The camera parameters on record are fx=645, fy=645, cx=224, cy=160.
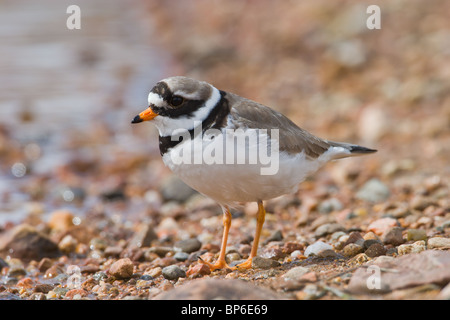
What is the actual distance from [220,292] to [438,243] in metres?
1.99

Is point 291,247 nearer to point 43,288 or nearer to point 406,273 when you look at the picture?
point 406,273

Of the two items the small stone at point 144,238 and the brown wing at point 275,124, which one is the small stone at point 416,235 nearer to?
the brown wing at point 275,124

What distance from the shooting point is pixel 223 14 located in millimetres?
18469

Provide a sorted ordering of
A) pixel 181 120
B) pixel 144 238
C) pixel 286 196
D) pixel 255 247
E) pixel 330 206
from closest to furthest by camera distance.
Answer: pixel 181 120, pixel 255 247, pixel 144 238, pixel 330 206, pixel 286 196

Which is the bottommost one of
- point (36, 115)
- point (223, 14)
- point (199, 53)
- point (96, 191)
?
point (96, 191)

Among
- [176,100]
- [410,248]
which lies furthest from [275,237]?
[176,100]

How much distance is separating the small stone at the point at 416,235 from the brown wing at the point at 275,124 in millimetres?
1002

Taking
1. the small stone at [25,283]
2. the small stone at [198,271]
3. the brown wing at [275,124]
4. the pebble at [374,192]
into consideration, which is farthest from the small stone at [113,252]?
the pebble at [374,192]

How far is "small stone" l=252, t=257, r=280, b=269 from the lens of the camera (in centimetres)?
513

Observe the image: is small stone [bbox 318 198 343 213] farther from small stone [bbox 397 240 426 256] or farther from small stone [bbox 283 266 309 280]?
small stone [bbox 283 266 309 280]

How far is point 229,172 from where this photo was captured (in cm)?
476
